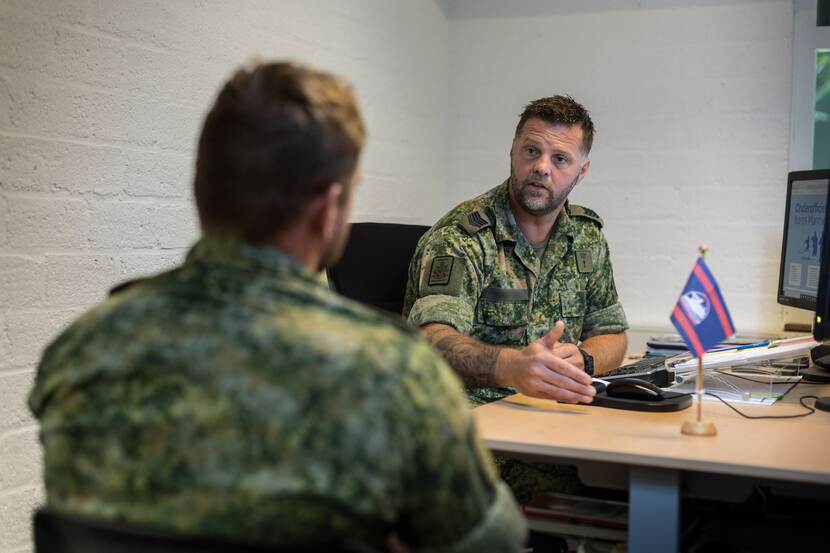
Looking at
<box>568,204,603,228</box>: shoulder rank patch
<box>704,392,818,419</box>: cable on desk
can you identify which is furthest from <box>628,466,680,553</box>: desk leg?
<box>568,204,603,228</box>: shoulder rank patch

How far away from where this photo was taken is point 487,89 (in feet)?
12.9

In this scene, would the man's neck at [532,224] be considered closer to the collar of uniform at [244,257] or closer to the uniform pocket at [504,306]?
the uniform pocket at [504,306]

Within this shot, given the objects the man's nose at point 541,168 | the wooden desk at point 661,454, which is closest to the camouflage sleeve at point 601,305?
the man's nose at point 541,168

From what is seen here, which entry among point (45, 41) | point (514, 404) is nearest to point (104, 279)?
point (45, 41)

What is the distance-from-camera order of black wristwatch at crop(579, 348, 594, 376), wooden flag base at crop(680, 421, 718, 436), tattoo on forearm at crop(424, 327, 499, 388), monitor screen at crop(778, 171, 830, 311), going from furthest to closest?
1. monitor screen at crop(778, 171, 830, 311)
2. black wristwatch at crop(579, 348, 594, 376)
3. tattoo on forearm at crop(424, 327, 499, 388)
4. wooden flag base at crop(680, 421, 718, 436)

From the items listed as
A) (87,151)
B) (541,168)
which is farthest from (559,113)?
(87,151)

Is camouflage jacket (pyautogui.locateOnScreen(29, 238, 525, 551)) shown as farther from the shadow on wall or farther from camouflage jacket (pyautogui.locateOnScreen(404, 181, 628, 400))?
the shadow on wall

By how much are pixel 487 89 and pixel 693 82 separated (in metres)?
0.83

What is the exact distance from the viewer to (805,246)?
2650 mm

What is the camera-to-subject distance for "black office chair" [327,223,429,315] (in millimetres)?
2352

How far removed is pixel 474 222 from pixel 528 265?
0.20 meters

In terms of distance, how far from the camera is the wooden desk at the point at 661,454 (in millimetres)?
1511

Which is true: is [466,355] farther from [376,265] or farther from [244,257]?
[244,257]

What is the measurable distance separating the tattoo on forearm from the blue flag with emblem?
454mm
